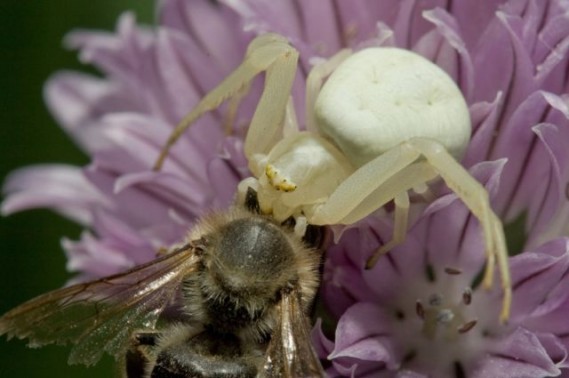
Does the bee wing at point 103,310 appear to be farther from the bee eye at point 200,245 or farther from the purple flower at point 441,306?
the purple flower at point 441,306

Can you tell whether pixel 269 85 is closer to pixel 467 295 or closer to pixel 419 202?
pixel 419 202

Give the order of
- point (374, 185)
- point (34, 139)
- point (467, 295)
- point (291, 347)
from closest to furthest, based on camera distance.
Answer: point (291, 347)
point (374, 185)
point (467, 295)
point (34, 139)

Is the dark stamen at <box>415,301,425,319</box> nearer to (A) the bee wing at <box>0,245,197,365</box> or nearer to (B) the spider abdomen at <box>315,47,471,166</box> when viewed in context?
(B) the spider abdomen at <box>315,47,471,166</box>

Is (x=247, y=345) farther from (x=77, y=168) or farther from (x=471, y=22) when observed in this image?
(x=77, y=168)

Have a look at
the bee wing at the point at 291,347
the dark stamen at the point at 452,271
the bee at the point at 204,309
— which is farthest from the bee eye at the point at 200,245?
the dark stamen at the point at 452,271

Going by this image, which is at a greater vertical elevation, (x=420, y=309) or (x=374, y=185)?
(x=374, y=185)

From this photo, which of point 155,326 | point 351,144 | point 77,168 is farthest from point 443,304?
point 77,168

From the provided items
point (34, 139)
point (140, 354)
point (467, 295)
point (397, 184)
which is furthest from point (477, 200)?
point (34, 139)
